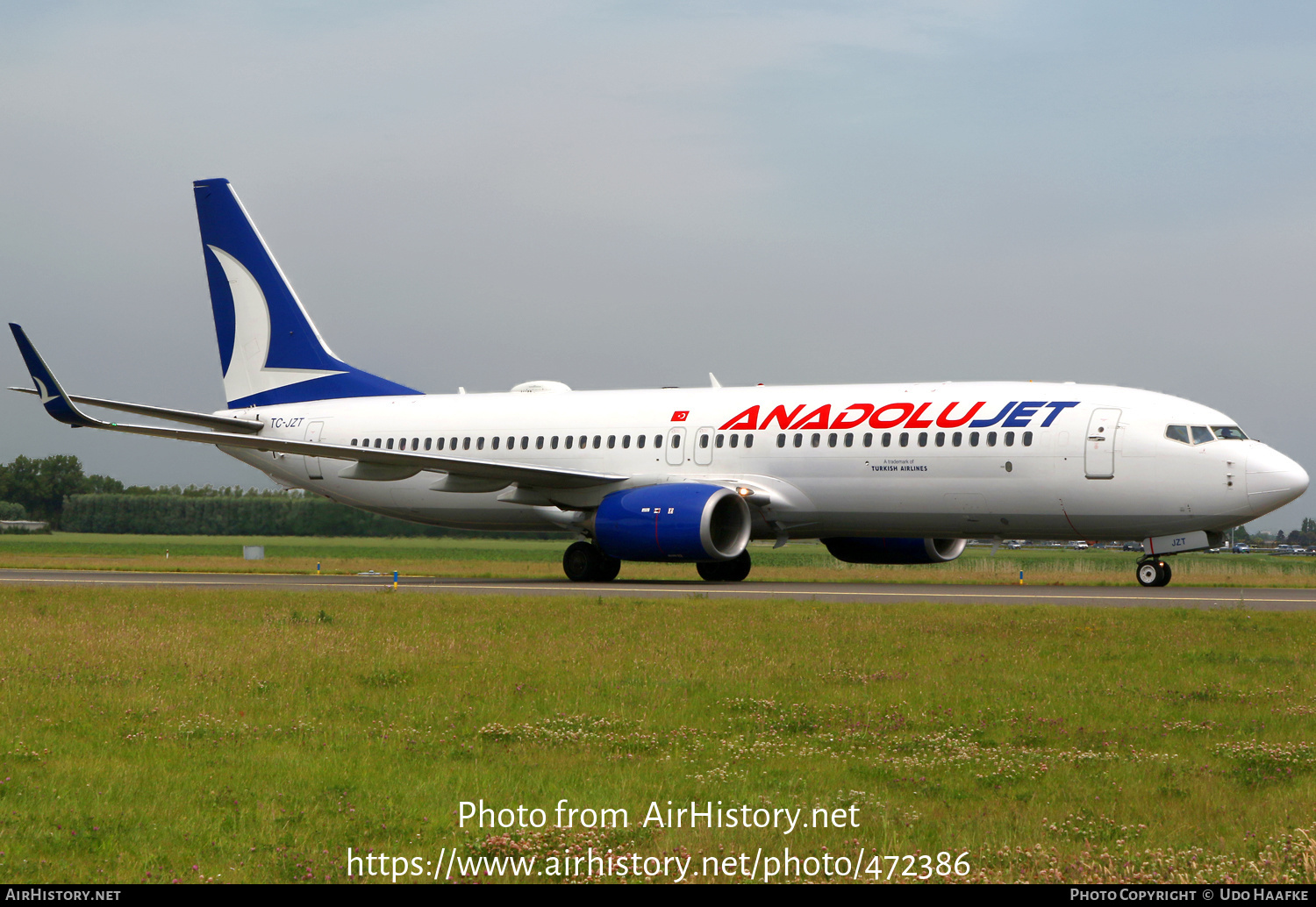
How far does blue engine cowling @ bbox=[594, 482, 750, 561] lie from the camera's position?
23.9 metres

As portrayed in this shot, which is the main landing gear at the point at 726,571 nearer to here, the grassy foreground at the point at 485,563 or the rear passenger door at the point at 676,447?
the grassy foreground at the point at 485,563

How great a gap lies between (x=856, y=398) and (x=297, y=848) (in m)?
20.4

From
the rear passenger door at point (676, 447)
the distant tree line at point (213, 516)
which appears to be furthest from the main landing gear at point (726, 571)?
the distant tree line at point (213, 516)

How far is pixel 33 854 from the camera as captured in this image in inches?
225

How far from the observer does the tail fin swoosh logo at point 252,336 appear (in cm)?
3312

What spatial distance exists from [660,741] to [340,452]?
19.3 metres

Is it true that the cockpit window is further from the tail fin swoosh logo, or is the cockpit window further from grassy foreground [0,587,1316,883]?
the tail fin swoosh logo

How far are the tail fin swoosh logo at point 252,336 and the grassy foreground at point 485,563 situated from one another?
15.8 ft

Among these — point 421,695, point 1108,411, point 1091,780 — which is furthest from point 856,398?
point 1091,780

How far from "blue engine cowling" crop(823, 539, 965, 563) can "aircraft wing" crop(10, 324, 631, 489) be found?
5118 millimetres

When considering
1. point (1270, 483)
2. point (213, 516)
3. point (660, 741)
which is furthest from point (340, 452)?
point (213, 516)

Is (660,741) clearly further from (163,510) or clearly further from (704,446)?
(163,510)

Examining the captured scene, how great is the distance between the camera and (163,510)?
5550cm

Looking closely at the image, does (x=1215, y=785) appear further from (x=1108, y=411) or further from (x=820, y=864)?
(x=1108, y=411)
